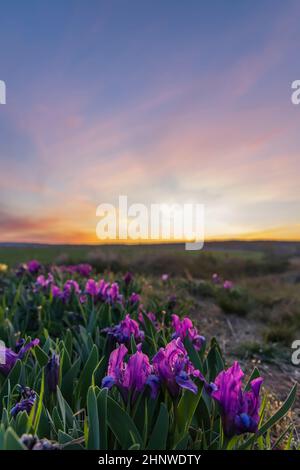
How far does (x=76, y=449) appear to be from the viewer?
3.92ft

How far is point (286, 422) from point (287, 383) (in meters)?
1.13

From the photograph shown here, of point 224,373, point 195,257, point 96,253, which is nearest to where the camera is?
point 224,373

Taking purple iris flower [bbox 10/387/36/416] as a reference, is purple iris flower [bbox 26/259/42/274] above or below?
above

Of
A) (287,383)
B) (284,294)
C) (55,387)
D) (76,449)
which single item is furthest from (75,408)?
(284,294)

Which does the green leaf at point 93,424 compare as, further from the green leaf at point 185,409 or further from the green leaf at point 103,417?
the green leaf at point 185,409

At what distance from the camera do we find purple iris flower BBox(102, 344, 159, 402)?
1420 millimetres

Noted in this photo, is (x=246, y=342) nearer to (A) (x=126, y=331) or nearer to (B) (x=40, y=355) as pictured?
(A) (x=126, y=331)

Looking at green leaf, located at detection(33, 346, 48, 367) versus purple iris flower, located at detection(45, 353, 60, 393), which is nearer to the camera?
purple iris flower, located at detection(45, 353, 60, 393)

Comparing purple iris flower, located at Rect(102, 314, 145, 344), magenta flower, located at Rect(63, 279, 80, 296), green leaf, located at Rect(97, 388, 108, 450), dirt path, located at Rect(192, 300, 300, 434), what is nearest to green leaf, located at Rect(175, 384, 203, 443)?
green leaf, located at Rect(97, 388, 108, 450)

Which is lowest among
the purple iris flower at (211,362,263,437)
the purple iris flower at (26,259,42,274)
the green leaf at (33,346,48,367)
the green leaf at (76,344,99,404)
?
the green leaf at (76,344,99,404)

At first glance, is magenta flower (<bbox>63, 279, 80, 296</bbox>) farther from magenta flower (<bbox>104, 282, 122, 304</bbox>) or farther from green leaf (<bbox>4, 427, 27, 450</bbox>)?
green leaf (<bbox>4, 427, 27, 450</bbox>)

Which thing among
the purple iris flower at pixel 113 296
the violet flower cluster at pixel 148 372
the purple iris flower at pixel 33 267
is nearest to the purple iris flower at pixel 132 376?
the violet flower cluster at pixel 148 372

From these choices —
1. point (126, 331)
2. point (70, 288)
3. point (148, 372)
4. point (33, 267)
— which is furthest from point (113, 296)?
point (33, 267)

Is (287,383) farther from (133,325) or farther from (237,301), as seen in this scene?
(237,301)
